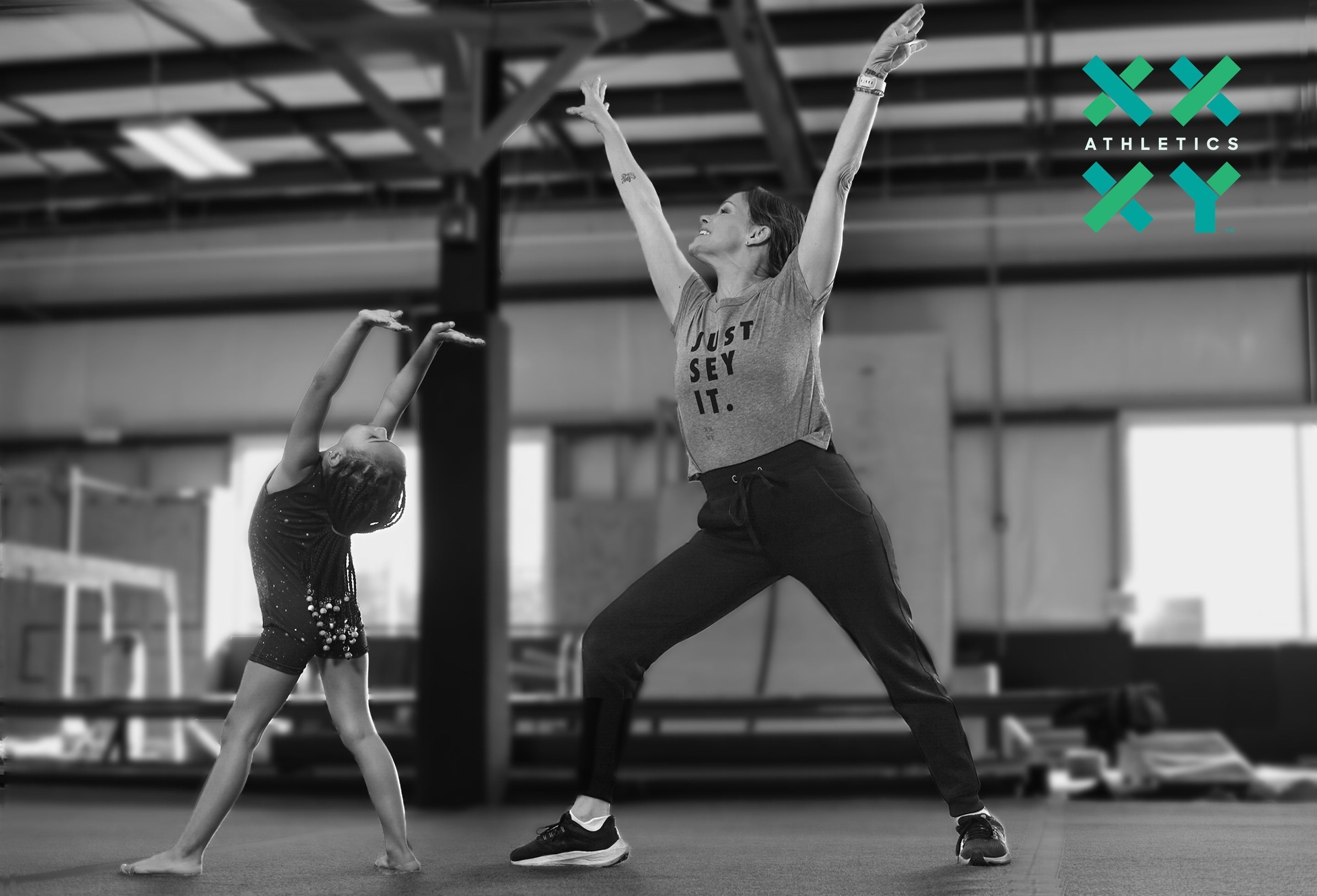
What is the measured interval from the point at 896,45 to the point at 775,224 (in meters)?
0.50

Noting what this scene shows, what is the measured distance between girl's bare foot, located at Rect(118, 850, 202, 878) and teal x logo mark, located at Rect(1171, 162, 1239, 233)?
353 cm

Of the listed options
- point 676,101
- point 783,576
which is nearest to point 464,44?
point 783,576

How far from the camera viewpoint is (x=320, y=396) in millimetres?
2775

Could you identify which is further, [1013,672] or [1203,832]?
[1013,672]

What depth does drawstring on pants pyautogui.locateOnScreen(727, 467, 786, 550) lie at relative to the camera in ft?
9.68

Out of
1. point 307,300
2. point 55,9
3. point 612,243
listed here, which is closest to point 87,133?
point 307,300

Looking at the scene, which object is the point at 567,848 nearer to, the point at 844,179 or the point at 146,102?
the point at 844,179

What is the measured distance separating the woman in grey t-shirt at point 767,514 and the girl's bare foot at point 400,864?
0.23 meters

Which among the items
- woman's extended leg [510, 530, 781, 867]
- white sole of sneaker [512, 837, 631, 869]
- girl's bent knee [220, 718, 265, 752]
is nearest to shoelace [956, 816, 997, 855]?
woman's extended leg [510, 530, 781, 867]

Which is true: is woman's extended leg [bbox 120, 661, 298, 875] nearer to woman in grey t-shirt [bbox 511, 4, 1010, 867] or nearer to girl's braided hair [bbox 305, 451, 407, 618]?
girl's braided hair [bbox 305, 451, 407, 618]

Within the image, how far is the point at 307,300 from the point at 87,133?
9.20ft

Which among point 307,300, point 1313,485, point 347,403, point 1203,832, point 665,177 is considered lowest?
point 1203,832

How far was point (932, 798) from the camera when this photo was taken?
6117 mm

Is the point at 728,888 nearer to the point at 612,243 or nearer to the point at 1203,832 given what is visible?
the point at 1203,832
